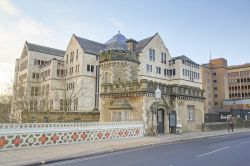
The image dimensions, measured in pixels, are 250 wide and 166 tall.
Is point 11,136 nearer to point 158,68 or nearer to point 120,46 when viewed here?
point 120,46

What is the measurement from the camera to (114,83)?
86.9 ft

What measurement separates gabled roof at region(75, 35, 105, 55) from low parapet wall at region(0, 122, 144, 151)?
3243 cm

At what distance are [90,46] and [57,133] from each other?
39085 mm

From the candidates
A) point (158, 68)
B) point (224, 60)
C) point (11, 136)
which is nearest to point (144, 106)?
point (11, 136)

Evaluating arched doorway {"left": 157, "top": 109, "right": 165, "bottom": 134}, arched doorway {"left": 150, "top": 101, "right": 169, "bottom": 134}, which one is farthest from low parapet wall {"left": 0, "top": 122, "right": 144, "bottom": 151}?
arched doorway {"left": 157, "top": 109, "right": 165, "bottom": 134}

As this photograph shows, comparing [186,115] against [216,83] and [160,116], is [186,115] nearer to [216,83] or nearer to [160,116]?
[160,116]

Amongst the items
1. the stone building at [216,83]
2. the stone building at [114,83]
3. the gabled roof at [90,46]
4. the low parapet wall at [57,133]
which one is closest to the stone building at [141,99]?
the stone building at [114,83]

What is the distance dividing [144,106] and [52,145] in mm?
10032

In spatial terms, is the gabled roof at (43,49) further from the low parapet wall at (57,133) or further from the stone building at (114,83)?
the low parapet wall at (57,133)

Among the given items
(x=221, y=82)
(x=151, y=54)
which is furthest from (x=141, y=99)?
(x=221, y=82)

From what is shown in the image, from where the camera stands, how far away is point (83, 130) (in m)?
17.8

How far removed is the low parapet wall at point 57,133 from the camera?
13945 millimetres

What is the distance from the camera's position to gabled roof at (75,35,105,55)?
168 ft

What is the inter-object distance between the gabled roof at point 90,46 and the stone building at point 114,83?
0.07 meters
